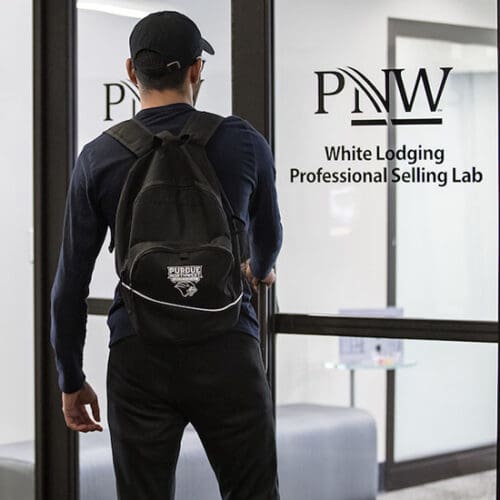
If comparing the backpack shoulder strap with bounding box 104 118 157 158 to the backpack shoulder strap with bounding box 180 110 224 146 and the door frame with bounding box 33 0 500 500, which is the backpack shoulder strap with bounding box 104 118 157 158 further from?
the door frame with bounding box 33 0 500 500

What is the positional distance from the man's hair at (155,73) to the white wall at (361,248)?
0.66 meters

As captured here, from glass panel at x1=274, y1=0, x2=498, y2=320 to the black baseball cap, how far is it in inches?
25.0

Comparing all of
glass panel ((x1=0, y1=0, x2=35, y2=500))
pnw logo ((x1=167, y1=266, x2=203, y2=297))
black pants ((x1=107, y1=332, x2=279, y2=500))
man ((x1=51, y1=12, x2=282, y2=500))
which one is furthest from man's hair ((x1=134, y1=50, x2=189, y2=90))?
glass panel ((x1=0, y1=0, x2=35, y2=500))

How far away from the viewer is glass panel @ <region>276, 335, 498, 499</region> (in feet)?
9.32

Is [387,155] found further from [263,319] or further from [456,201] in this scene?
[263,319]

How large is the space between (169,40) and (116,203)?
0.34 meters

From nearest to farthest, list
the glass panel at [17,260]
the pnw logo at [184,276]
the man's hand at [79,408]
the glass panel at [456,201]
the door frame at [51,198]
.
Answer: the pnw logo at [184,276] → the man's hand at [79,408] → the glass panel at [456,201] → the door frame at [51,198] → the glass panel at [17,260]

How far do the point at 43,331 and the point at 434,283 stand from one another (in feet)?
4.16

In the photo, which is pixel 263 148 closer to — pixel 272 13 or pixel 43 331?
pixel 272 13

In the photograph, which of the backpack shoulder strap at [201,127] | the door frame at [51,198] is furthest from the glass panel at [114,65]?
the backpack shoulder strap at [201,127]

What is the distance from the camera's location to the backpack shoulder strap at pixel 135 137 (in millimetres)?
2344

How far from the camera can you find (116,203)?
2391 mm

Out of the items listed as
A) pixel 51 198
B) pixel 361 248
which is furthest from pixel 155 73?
pixel 51 198

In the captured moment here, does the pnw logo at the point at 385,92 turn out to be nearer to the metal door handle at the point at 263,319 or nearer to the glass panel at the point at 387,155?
the glass panel at the point at 387,155
